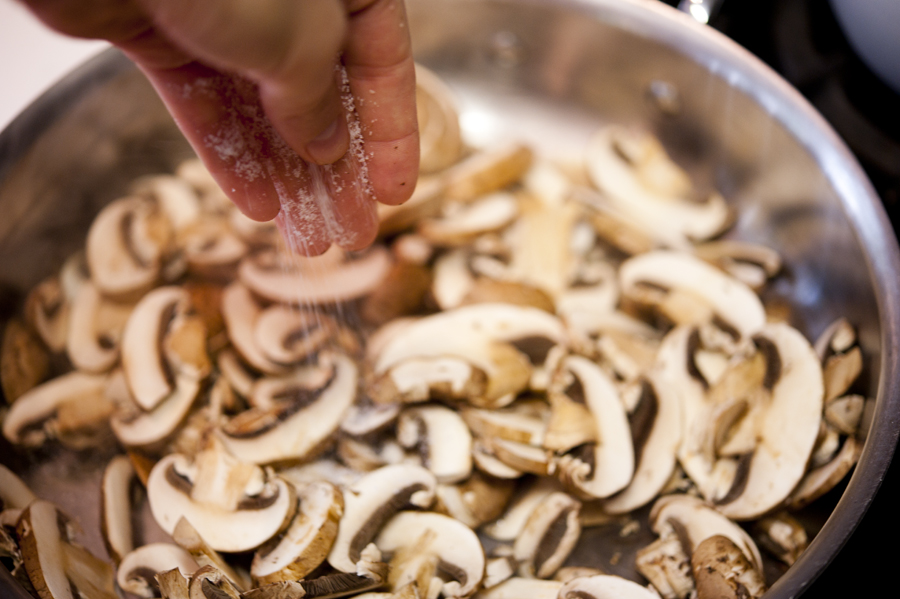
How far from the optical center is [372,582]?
87cm

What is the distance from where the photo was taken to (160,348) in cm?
112

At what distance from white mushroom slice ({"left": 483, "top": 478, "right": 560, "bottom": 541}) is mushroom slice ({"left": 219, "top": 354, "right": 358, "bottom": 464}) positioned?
338 mm

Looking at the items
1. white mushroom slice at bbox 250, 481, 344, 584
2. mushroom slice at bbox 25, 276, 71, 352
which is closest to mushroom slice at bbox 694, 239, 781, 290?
white mushroom slice at bbox 250, 481, 344, 584

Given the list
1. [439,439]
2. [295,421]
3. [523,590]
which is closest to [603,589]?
[523,590]

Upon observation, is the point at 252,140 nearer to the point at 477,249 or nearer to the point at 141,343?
the point at 141,343

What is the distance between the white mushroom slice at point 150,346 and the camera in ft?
3.53

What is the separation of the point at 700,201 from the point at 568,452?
81 centimetres

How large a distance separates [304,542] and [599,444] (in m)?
0.50

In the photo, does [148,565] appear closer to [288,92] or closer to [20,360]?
[20,360]

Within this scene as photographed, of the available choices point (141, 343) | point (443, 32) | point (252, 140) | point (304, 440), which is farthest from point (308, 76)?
point (443, 32)

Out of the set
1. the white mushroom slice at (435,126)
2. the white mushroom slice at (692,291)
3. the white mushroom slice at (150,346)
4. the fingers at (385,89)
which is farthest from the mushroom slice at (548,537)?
the white mushroom slice at (435,126)

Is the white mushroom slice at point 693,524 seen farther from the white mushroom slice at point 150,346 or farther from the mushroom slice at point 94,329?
the mushroom slice at point 94,329

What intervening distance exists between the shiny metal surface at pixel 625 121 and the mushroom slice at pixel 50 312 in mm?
29

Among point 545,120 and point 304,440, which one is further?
point 545,120
